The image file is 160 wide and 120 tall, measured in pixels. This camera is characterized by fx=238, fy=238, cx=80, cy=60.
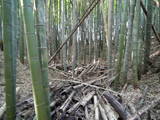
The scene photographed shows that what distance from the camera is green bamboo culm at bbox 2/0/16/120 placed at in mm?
2047

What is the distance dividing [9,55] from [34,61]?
462mm

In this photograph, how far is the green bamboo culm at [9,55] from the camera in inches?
80.6

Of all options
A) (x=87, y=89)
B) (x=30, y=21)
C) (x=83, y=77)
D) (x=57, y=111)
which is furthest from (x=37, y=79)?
(x=83, y=77)

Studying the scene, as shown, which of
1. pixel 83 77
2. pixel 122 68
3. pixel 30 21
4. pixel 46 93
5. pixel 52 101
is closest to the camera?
pixel 30 21

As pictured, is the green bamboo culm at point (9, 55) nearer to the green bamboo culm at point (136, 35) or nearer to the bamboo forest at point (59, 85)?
the bamboo forest at point (59, 85)

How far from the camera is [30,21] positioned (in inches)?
66.6

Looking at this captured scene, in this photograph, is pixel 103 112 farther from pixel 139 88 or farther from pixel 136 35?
pixel 136 35

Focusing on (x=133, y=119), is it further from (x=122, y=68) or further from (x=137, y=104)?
(x=122, y=68)

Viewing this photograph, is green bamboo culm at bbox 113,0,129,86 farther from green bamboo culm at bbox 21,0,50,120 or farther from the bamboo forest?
green bamboo culm at bbox 21,0,50,120

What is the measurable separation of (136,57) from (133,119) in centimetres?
174

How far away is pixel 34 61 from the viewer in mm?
1733

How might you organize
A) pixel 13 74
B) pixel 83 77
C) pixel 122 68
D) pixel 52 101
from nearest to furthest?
pixel 13 74
pixel 52 101
pixel 122 68
pixel 83 77

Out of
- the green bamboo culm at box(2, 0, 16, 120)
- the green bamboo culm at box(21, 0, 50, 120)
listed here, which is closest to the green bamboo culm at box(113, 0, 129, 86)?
the green bamboo culm at box(2, 0, 16, 120)

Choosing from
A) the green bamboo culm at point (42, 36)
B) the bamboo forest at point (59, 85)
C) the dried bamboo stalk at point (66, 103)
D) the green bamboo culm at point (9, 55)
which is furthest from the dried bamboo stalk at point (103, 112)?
the green bamboo culm at point (9, 55)
